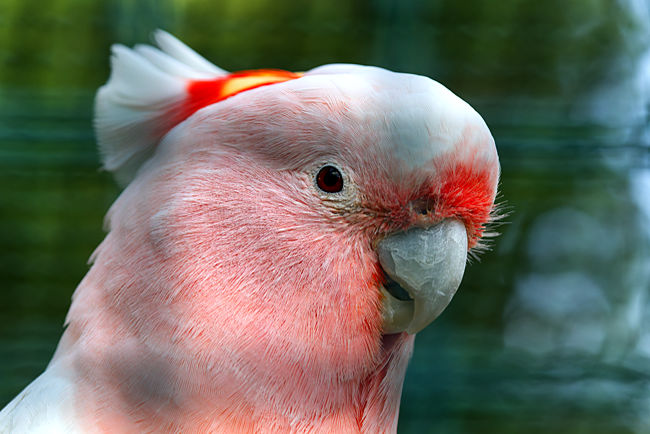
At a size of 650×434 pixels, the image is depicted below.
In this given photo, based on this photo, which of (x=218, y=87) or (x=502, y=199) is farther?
(x=502, y=199)

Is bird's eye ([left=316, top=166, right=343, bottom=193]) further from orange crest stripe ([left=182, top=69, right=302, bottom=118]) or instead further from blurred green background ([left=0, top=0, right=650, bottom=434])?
blurred green background ([left=0, top=0, right=650, bottom=434])

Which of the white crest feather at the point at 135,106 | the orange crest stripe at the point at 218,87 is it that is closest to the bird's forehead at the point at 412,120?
the orange crest stripe at the point at 218,87

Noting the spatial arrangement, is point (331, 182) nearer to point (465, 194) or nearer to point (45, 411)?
point (465, 194)

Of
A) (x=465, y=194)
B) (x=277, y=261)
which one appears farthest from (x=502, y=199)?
(x=277, y=261)

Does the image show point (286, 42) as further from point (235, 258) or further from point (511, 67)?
point (235, 258)

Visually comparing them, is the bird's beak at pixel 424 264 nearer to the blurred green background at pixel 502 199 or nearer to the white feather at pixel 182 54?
the white feather at pixel 182 54

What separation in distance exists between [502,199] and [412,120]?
3.65ft

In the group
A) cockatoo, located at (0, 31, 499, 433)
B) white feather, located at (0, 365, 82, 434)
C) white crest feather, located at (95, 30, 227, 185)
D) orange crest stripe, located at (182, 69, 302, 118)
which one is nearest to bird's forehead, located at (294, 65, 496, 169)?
cockatoo, located at (0, 31, 499, 433)

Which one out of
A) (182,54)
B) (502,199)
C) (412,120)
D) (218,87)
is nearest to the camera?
(412,120)

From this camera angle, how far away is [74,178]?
1.70m

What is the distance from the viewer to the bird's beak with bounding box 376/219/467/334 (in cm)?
74

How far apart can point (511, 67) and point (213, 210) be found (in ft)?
4.58

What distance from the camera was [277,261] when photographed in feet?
2.36

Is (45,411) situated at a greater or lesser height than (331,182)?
lesser
